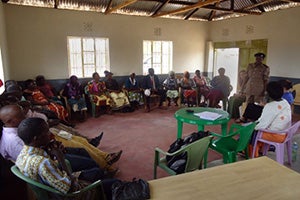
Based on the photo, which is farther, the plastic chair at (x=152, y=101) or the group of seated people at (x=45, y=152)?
the plastic chair at (x=152, y=101)

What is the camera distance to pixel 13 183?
1976 millimetres

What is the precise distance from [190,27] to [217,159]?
562 centimetres

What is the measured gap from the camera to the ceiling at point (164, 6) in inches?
228

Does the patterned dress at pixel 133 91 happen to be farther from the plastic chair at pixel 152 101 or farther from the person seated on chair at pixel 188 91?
the person seated on chair at pixel 188 91

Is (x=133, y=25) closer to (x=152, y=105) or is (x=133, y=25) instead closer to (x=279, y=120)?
(x=152, y=105)

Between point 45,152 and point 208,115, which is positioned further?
point 208,115

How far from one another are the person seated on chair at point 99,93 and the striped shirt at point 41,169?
14.0ft

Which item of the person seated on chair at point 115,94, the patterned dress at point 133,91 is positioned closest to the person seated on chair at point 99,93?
the person seated on chair at point 115,94

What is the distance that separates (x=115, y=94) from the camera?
20.0 ft

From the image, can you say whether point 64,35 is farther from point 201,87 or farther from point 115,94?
point 201,87

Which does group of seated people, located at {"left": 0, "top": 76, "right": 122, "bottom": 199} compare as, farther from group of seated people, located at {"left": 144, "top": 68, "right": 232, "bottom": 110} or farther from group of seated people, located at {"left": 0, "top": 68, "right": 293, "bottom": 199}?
group of seated people, located at {"left": 144, "top": 68, "right": 232, "bottom": 110}

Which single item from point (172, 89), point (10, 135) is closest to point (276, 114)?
point (10, 135)

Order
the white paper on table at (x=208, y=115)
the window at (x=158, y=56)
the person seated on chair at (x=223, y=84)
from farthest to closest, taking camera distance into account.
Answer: the window at (x=158, y=56), the person seated on chair at (x=223, y=84), the white paper on table at (x=208, y=115)

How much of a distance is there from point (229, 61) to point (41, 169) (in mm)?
7515
